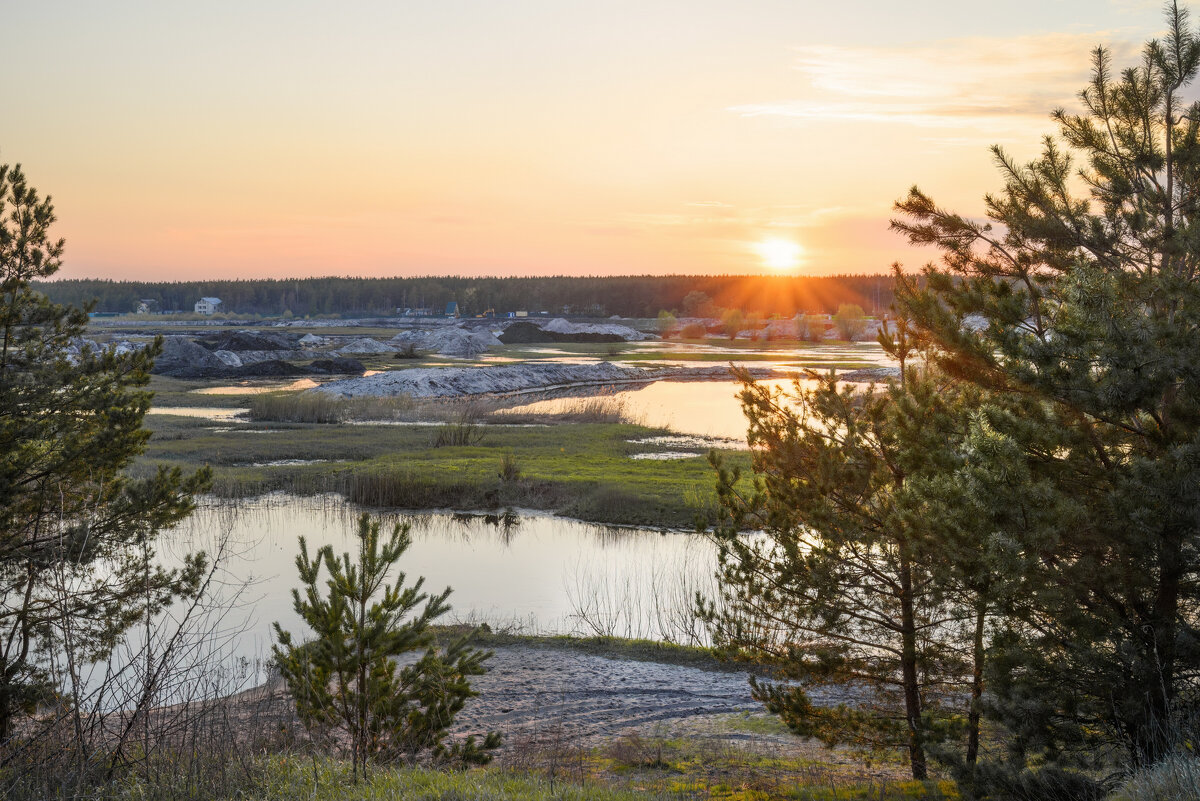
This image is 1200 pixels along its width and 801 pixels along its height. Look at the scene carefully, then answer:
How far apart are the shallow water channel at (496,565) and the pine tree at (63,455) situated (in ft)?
7.54

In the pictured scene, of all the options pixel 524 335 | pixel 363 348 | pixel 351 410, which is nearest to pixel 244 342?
pixel 363 348

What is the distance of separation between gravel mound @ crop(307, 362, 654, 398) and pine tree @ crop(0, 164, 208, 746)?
3371cm

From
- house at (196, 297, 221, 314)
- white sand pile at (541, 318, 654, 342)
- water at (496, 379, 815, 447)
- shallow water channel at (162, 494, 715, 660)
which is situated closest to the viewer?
shallow water channel at (162, 494, 715, 660)

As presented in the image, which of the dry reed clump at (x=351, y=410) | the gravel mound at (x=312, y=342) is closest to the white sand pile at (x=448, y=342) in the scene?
the gravel mound at (x=312, y=342)

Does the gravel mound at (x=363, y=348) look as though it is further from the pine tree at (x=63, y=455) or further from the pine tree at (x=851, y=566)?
the pine tree at (x=851, y=566)

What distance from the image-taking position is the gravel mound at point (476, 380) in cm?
4666

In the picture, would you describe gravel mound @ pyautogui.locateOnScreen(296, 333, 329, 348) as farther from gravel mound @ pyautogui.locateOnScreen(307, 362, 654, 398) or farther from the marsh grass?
the marsh grass

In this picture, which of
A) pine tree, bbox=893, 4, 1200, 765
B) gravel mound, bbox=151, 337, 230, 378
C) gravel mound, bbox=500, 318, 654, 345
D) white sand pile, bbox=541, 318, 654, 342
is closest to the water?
pine tree, bbox=893, 4, 1200, 765

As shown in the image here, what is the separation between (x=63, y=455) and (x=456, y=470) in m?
Result: 16.5

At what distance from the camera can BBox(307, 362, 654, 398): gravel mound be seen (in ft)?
153

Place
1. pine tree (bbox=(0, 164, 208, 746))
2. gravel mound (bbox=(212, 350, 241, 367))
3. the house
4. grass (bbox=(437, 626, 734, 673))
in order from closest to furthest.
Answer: pine tree (bbox=(0, 164, 208, 746))
grass (bbox=(437, 626, 734, 673))
gravel mound (bbox=(212, 350, 241, 367))
the house

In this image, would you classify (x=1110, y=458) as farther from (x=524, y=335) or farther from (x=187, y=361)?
(x=524, y=335)

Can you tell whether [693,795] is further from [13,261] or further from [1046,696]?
[13,261]

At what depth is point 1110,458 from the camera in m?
7.14
